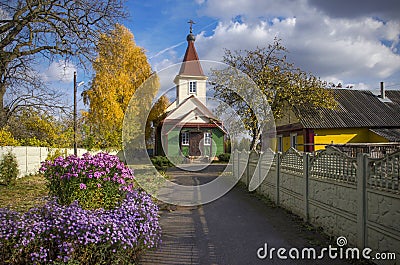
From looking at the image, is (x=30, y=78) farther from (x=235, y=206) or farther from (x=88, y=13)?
(x=235, y=206)

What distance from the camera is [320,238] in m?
5.82

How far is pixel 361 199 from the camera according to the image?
4773 millimetres

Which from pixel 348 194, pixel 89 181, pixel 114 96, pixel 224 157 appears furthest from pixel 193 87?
pixel 348 194

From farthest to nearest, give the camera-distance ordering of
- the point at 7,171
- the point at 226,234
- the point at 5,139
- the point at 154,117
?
the point at 154,117 < the point at 5,139 < the point at 7,171 < the point at 226,234

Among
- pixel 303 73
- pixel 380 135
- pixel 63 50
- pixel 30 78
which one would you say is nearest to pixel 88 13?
pixel 63 50

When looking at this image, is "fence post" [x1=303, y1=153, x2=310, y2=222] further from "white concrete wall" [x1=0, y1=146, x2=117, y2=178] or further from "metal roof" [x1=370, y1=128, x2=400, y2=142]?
"metal roof" [x1=370, y1=128, x2=400, y2=142]

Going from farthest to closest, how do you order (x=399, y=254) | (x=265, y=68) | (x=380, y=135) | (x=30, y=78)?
(x=380, y=135)
(x=265, y=68)
(x=30, y=78)
(x=399, y=254)

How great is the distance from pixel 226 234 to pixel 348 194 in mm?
2246

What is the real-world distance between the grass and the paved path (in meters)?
3.61

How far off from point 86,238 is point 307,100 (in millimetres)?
18109

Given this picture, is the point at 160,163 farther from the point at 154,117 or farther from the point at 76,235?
the point at 76,235

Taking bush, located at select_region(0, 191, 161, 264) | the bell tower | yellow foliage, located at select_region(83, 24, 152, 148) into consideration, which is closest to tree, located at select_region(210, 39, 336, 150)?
the bell tower

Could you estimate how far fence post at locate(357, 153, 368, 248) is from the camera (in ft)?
15.5

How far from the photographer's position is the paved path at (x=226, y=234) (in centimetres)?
489
